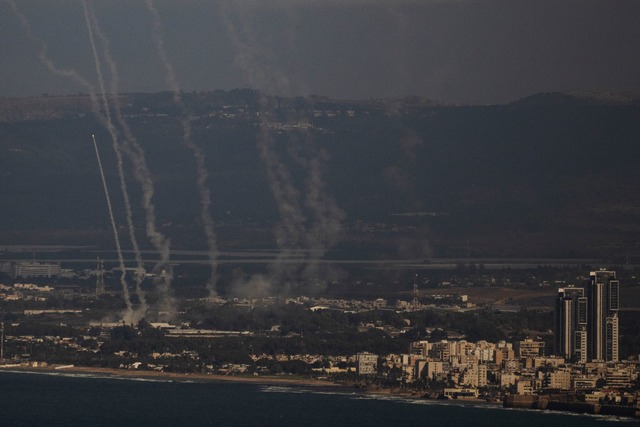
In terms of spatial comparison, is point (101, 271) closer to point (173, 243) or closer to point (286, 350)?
point (173, 243)

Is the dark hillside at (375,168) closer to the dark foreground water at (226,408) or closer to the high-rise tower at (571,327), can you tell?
the high-rise tower at (571,327)

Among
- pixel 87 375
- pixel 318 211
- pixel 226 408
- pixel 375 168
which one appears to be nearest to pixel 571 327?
pixel 87 375

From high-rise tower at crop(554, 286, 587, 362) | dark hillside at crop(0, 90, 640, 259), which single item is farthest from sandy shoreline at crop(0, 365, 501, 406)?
dark hillside at crop(0, 90, 640, 259)

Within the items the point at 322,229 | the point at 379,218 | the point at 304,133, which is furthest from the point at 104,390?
the point at 304,133

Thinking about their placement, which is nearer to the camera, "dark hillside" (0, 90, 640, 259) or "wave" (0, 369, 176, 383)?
"wave" (0, 369, 176, 383)

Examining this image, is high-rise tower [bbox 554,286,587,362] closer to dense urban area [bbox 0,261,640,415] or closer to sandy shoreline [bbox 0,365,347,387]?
dense urban area [bbox 0,261,640,415]
